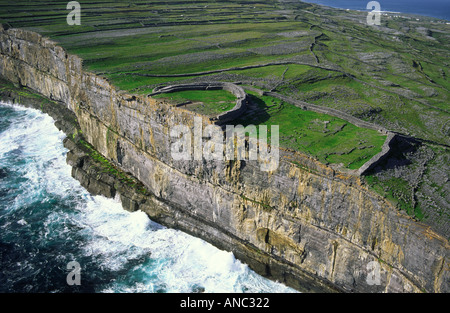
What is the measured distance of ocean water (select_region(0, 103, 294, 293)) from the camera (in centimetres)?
3108

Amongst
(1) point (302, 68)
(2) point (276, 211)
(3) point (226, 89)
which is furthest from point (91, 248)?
(1) point (302, 68)

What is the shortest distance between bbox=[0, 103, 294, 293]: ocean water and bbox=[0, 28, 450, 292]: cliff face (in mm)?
1706

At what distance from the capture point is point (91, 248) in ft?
114

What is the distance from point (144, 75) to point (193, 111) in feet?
55.4

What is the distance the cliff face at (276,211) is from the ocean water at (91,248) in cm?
171

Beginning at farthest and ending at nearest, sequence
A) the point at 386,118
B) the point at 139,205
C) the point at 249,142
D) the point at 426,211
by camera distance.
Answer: the point at 386,118 → the point at 139,205 → the point at 249,142 → the point at 426,211

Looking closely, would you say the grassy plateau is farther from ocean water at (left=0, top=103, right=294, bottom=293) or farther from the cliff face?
ocean water at (left=0, top=103, right=294, bottom=293)

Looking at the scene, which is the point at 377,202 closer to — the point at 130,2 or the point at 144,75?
the point at 144,75

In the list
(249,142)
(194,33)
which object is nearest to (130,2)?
(194,33)

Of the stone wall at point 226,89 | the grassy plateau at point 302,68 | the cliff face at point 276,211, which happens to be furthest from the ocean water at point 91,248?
the grassy plateau at point 302,68

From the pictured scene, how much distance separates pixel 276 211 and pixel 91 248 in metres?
17.0

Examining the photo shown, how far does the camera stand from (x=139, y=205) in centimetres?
3966

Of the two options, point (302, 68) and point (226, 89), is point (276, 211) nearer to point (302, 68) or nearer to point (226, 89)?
point (226, 89)

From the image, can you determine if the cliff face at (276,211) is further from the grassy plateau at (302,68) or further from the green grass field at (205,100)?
the green grass field at (205,100)
